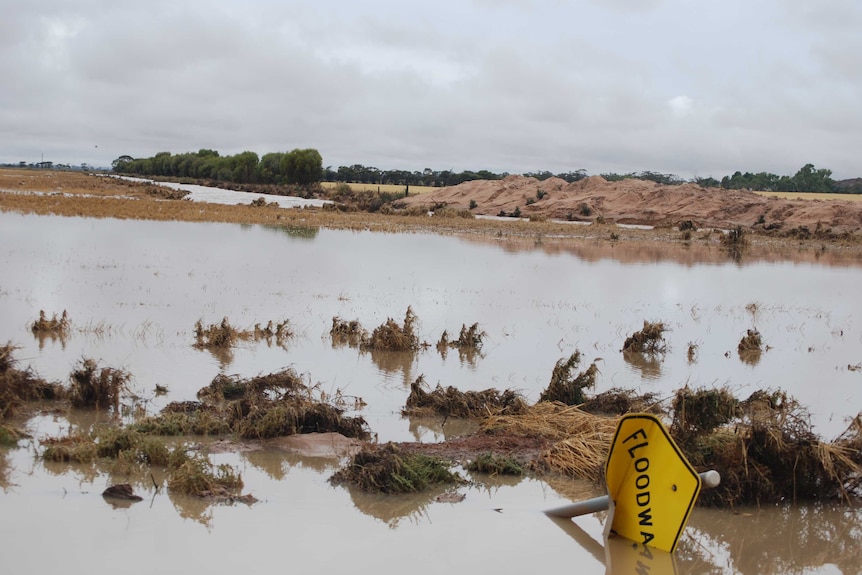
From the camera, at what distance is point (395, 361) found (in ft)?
43.2

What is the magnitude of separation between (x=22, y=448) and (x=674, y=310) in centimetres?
1512

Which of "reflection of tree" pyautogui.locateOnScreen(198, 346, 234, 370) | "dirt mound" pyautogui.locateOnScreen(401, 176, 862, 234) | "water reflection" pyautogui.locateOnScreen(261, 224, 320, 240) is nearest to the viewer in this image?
"reflection of tree" pyautogui.locateOnScreen(198, 346, 234, 370)

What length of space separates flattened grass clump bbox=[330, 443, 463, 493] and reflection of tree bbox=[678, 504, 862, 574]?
221cm

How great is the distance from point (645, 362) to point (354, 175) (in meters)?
145

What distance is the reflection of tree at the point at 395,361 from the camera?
494 inches

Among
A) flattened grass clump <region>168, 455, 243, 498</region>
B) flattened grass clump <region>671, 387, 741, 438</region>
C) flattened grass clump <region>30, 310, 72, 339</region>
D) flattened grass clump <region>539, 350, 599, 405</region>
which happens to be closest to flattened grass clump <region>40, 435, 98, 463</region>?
flattened grass clump <region>168, 455, 243, 498</region>

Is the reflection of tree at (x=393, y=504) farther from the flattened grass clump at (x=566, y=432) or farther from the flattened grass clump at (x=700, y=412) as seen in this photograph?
the flattened grass clump at (x=700, y=412)

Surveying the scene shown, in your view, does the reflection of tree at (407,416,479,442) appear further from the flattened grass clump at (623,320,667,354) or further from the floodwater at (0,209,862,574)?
the flattened grass clump at (623,320,667,354)

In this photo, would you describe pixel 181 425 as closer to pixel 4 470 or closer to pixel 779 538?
pixel 4 470

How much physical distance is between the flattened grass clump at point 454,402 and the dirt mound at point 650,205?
157 feet

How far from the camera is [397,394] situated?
36.8 feet

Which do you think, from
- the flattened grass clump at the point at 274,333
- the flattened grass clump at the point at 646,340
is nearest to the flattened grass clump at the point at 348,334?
the flattened grass clump at the point at 274,333

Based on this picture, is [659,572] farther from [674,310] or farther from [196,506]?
[674,310]

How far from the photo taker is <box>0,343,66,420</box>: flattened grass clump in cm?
898
